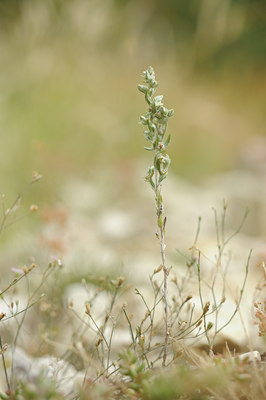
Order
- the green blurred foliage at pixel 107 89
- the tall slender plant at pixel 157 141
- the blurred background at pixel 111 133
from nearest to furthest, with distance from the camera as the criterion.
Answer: the tall slender plant at pixel 157 141 → the blurred background at pixel 111 133 → the green blurred foliage at pixel 107 89

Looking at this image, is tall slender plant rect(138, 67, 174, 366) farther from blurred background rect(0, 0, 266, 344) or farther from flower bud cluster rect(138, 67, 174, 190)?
blurred background rect(0, 0, 266, 344)

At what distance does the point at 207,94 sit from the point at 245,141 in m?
1.05

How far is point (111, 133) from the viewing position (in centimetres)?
571

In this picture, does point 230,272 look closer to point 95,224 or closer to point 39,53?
point 95,224

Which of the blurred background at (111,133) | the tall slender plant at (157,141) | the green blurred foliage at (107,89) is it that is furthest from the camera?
the green blurred foliage at (107,89)

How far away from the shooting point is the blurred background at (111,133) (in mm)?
4022

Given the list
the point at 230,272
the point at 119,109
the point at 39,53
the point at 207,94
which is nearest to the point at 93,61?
the point at 119,109

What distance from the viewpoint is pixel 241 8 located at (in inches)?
306

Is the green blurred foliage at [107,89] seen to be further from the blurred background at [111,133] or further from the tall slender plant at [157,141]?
the tall slender plant at [157,141]

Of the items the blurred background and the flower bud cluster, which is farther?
the blurred background

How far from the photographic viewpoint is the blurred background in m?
4.02

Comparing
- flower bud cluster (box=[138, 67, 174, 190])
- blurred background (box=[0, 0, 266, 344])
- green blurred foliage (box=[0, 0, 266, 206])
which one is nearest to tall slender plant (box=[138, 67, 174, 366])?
flower bud cluster (box=[138, 67, 174, 190])

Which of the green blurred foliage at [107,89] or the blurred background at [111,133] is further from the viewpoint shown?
the green blurred foliage at [107,89]

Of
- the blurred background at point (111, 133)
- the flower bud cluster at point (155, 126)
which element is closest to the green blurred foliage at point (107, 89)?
the blurred background at point (111, 133)
